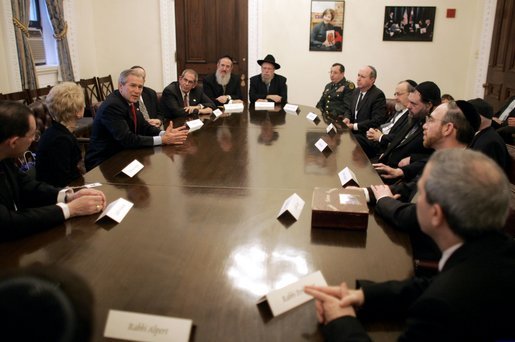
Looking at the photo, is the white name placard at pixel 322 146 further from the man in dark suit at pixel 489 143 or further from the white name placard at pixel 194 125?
the white name placard at pixel 194 125

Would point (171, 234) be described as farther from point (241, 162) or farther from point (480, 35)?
point (480, 35)

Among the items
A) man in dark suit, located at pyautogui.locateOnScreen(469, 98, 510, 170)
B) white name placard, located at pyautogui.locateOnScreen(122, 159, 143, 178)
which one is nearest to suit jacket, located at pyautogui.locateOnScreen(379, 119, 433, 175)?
man in dark suit, located at pyautogui.locateOnScreen(469, 98, 510, 170)

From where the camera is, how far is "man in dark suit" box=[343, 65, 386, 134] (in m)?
4.52

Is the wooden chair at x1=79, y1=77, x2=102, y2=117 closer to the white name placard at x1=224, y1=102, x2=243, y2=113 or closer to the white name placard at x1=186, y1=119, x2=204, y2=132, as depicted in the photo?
the white name placard at x1=224, y1=102, x2=243, y2=113

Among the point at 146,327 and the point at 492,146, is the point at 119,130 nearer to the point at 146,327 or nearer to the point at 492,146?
the point at 146,327

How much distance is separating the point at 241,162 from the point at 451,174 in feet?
5.55

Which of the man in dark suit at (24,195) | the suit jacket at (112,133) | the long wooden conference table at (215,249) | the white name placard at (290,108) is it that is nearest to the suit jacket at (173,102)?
the white name placard at (290,108)

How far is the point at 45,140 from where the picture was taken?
230cm

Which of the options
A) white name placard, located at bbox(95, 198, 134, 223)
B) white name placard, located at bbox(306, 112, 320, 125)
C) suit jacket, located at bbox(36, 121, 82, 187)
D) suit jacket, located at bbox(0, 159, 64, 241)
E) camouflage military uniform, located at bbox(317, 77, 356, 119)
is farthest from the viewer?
camouflage military uniform, located at bbox(317, 77, 356, 119)

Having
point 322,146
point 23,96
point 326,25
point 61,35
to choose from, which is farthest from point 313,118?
point 61,35

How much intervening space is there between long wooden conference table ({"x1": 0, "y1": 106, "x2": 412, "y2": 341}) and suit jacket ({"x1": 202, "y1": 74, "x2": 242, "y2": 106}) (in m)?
3.07

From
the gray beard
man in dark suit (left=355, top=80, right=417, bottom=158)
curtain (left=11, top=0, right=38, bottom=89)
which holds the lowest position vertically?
man in dark suit (left=355, top=80, right=417, bottom=158)

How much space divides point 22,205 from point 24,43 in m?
3.73

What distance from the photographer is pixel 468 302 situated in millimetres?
899
